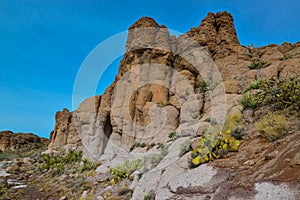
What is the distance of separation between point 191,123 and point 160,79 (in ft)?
32.2

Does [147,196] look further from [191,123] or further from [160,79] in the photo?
[160,79]

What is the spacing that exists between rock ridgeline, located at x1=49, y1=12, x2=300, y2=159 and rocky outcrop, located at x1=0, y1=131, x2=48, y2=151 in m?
27.5

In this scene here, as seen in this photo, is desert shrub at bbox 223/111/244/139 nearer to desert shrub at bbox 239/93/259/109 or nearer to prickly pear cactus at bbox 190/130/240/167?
prickly pear cactus at bbox 190/130/240/167

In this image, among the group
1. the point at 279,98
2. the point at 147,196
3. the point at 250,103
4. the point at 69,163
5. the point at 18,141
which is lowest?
the point at 147,196

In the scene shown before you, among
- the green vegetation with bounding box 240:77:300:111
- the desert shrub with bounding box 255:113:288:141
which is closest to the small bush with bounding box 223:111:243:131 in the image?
the green vegetation with bounding box 240:77:300:111

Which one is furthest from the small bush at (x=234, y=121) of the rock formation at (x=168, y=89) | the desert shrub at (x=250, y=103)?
the desert shrub at (x=250, y=103)

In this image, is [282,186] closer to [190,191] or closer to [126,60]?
[190,191]

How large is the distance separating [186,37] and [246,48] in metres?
7.19

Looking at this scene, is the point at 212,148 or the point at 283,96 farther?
the point at 283,96

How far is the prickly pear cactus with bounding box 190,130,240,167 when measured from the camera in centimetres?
799

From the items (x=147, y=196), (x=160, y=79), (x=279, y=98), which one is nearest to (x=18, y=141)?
(x=160, y=79)

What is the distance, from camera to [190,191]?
22.1 ft

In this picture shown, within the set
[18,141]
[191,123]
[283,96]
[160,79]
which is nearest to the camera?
[283,96]

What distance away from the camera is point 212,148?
27.4 feet
